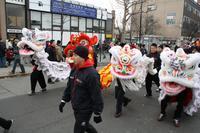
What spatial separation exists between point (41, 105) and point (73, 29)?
21.2 meters

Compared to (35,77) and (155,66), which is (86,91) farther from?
(155,66)

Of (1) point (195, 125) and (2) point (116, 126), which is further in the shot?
(1) point (195, 125)

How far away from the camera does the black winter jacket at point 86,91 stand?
120 inches

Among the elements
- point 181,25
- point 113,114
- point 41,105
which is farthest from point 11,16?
point 181,25

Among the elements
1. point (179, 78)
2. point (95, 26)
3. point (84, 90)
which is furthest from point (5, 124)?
point (95, 26)

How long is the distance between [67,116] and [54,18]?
20.6 m

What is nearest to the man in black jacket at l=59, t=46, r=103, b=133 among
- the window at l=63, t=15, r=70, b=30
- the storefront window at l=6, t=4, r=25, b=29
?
the storefront window at l=6, t=4, r=25, b=29

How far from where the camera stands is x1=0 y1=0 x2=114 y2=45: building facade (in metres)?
20.2

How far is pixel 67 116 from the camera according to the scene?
5113 mm

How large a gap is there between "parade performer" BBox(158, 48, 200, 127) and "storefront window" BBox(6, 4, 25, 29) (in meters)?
18.4

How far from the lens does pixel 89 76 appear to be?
3039 mm

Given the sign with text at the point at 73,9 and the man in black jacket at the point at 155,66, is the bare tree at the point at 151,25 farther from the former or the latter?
the man in black jacket at the point at 155,66

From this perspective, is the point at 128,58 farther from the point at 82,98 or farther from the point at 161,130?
the point at 82,98


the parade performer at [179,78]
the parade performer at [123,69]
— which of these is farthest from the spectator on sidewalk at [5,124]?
the parade performer at [179,78]
